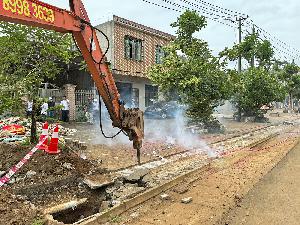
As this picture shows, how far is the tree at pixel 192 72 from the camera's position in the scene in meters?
16.7

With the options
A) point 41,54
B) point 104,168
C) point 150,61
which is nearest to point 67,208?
point 104,168

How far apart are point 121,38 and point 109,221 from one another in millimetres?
21489

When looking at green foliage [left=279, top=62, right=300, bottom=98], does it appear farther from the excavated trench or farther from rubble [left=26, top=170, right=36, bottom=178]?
rubble [left=26, top=170, right=36, bottom=178]

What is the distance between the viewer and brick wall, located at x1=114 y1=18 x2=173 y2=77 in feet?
82.7

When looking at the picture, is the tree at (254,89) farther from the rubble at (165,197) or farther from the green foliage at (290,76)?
the rubble at (165,197)

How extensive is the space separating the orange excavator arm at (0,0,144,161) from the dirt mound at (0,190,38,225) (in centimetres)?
227

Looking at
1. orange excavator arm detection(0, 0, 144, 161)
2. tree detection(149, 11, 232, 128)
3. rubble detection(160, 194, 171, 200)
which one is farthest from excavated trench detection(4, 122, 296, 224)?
tree detection(149, 11, 232, 128)

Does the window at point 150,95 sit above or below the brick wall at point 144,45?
below

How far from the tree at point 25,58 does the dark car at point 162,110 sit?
58.5 ft

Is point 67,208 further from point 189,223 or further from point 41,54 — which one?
point 41,54

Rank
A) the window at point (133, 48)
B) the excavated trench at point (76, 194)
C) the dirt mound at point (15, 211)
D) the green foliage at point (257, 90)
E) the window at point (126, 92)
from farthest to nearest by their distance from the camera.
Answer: the window at point (126, 92)
the green foliage at point (257, 90)
the window at point (133, 48)
the excavated trench at point (76, 194)
the dirt mound at point (15, 211)

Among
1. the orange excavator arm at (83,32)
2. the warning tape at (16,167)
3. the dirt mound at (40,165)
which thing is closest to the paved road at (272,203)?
the orange excavator arm at (83,32)

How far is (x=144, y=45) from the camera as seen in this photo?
27797mm

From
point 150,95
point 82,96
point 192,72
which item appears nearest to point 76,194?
point 192,72
